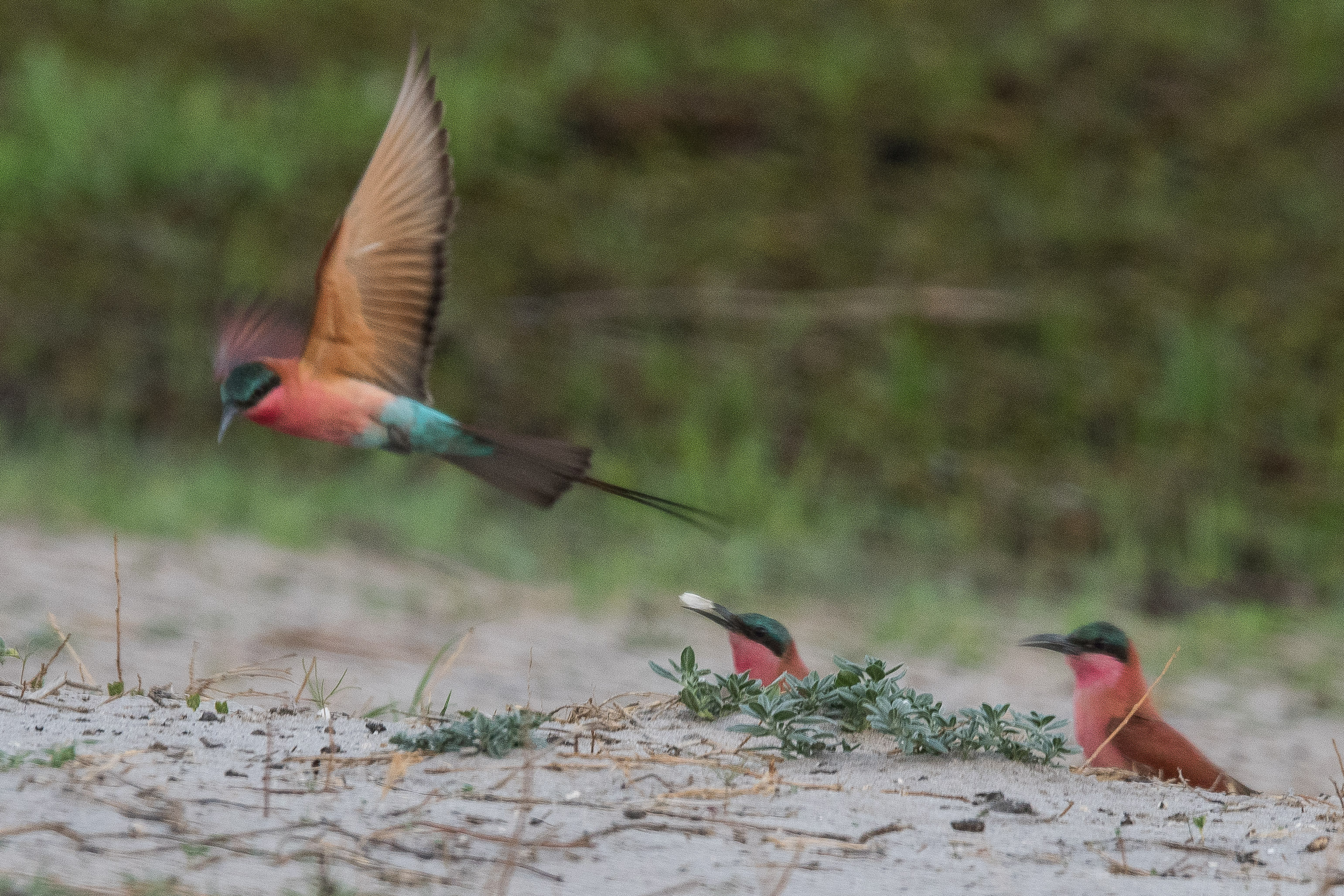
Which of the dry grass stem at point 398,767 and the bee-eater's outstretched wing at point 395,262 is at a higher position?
the bee-eater's outstretched wing at point 395,262

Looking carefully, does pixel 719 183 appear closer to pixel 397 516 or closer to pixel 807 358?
pixel 807 358

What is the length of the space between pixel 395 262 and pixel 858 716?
113 cm

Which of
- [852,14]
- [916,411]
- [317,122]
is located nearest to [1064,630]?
[916,411]

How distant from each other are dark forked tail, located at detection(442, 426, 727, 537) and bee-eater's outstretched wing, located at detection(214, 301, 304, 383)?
1.69 feet

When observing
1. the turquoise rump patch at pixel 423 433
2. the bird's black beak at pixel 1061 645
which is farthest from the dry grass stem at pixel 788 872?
the bird's black beak at pixel 1061 645

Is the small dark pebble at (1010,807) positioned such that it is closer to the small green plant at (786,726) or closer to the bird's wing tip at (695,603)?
the small green plant at (786,726)

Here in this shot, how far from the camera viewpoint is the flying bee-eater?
9.00ft

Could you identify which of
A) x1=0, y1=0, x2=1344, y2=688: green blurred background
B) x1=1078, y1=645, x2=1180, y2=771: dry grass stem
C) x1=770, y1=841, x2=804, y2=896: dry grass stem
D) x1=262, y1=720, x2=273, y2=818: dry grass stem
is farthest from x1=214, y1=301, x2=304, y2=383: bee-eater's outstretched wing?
x1=0, y1=0, x2=1344, y2=688: green blurred background

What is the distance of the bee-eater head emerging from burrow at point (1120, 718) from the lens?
3391mm

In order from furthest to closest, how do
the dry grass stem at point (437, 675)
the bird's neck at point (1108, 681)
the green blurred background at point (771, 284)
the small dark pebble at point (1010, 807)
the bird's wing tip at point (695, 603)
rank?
the green blurred background at point (771, 284)
the dry grass stem at point (437, 675)
the bird's neck at point (1108, 681)
the bird's wing tip at point (695, 603)
the small dark pebble at point (1010, 807)

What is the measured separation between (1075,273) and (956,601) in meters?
2.97

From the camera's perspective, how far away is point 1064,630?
5574 millimetres

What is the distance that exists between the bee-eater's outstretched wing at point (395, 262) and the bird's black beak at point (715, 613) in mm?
640

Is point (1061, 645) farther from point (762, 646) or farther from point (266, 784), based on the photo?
point (266, 784)
